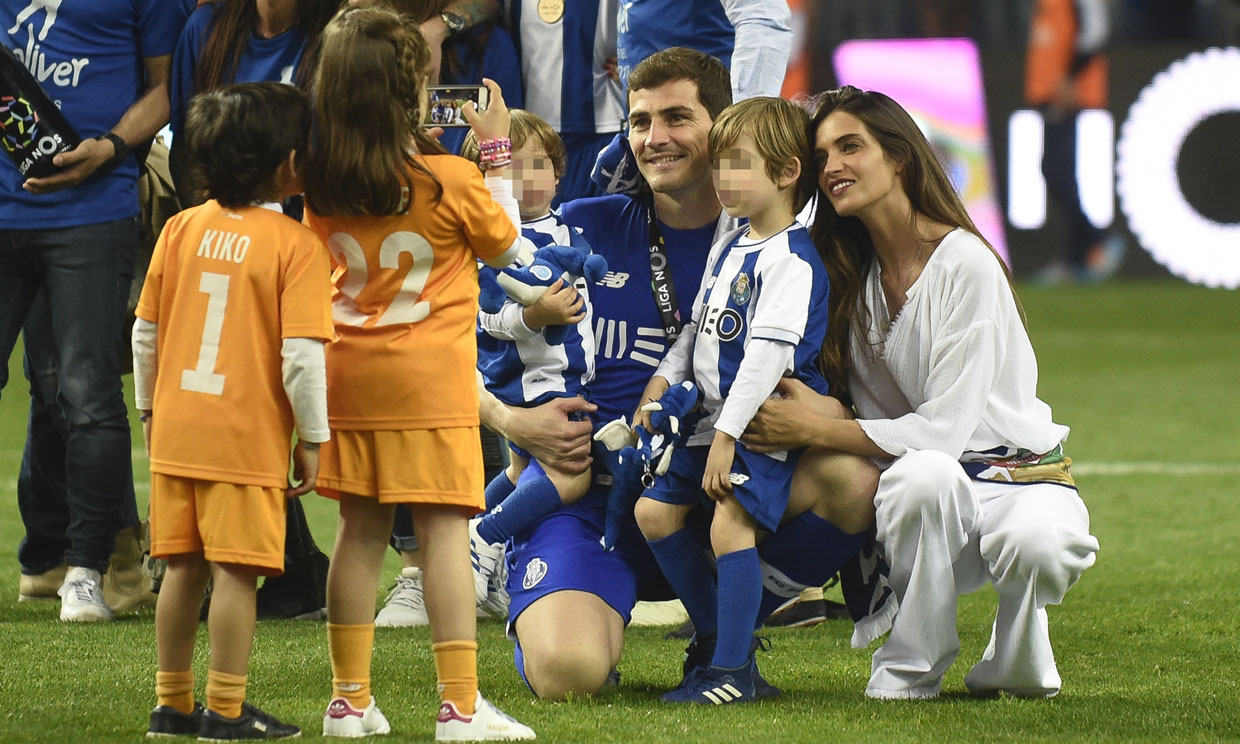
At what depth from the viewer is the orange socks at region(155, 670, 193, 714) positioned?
9.76 feet

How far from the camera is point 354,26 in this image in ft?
9.58

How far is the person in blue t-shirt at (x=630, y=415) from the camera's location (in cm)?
345

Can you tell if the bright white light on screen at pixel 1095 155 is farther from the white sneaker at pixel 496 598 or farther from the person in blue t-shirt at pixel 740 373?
the person in blue t-shirt at pixel 740 373

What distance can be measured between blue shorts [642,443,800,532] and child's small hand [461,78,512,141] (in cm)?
77

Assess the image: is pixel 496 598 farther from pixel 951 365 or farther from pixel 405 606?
pixel 951 365

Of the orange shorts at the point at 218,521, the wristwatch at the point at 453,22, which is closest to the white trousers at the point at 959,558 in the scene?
the orange shorts at the point at 218,521

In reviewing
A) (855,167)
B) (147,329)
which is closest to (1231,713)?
(855,167)

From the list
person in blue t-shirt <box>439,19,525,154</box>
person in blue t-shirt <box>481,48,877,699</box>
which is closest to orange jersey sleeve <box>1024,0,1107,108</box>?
person in blue t-shirt <box>439,19,525,154</box>

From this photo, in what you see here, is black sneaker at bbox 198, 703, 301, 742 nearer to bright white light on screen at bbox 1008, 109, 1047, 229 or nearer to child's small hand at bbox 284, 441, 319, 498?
child's small hand at bbox 284, 441, 319, 498

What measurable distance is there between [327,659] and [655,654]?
80 centimetres

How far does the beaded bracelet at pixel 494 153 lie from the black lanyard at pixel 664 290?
0.63m

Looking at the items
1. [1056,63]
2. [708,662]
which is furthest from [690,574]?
[1056,63]

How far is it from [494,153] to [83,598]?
1.91m

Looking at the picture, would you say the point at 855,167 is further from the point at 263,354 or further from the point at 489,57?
the point at 489,57
